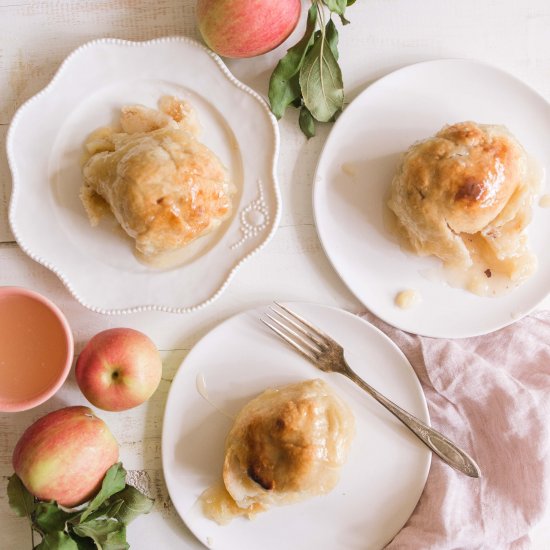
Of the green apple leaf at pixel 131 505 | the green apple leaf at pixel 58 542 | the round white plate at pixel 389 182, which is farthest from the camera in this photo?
the round white plate at pixel 389 182

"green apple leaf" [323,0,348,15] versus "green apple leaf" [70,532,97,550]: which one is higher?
"green apple leaf" [323,0,348,15]

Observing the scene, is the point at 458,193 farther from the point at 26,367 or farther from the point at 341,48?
the point at 26,367

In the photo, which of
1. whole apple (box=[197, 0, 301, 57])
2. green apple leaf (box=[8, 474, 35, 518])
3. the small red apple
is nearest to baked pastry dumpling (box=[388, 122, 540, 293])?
whole apple (box=[197, 0, 301, 57])

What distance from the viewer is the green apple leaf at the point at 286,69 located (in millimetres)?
1669

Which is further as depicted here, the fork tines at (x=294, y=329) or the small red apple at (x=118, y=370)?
the fork tines at (x=294, y=329)

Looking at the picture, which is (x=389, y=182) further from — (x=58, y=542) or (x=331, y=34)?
(x=58, y=542)

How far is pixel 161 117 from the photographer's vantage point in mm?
1670

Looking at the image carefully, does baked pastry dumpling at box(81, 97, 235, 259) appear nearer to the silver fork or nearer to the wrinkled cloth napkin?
the silver fork

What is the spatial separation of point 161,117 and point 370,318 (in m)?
0.77

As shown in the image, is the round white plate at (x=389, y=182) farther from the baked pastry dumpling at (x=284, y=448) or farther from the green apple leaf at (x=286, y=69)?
the baked pastry dumpling at (x=284, y=448)

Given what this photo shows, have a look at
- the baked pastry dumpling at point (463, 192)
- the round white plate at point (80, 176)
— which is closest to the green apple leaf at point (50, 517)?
the round white plate at point (80, 176)

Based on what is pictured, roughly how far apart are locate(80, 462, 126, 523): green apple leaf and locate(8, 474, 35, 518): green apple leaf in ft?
0.47

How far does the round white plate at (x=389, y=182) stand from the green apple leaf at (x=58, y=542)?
93cm

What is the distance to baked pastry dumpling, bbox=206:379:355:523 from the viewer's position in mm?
1582
